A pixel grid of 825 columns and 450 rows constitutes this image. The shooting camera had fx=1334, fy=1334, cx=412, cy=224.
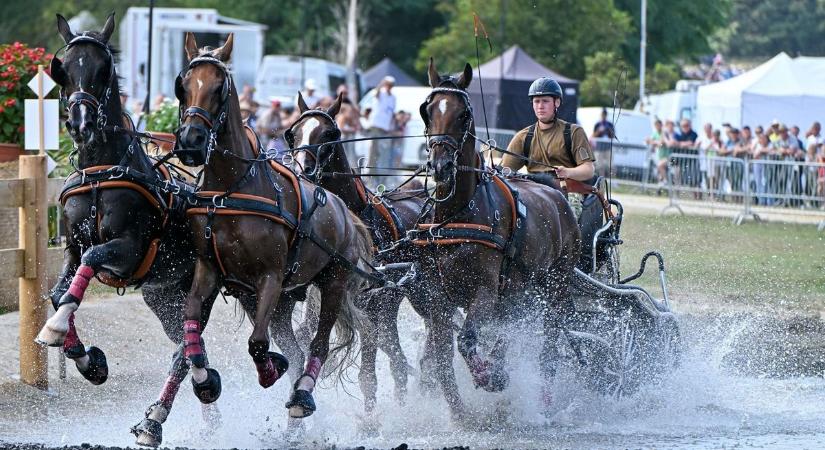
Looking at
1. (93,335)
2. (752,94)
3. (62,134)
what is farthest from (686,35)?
(93,335)

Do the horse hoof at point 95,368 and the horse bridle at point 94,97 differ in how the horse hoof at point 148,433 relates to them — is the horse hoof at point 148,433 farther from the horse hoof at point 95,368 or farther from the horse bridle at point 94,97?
the horse bridle at point 94,97

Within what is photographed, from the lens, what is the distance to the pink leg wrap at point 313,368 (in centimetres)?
762

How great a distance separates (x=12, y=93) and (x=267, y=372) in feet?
19.1

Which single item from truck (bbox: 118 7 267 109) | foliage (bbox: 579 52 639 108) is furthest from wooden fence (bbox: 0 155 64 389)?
foliage (bbox: 579 52 639 108)

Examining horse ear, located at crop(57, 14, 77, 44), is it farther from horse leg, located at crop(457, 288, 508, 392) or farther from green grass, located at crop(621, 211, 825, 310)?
green grass, located at crop(621, 211, 825, 310)

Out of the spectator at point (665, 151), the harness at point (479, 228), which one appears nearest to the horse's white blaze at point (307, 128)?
the harness at point (479, 228)

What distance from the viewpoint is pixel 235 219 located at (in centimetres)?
701

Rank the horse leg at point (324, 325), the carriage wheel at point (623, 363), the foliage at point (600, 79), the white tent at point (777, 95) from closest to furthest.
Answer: the horse leg at point (324, 325)
the carriage wheel at point (623, 363)
the white tent at point (777, 95)
the foliage at point (600, 79)

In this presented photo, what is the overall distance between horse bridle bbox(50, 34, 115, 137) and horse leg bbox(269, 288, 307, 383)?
5.44ft

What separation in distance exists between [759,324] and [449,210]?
4767 mm

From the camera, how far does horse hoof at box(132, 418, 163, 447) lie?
6.94 metres

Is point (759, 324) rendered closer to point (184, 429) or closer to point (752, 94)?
point (184, 429)

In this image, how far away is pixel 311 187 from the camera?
7.70 meters

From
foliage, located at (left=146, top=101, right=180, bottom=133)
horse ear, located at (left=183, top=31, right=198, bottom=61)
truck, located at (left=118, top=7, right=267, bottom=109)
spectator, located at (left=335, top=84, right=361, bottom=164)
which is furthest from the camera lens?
truck, located at (left=118, top=7, right=267, bottom=109)
